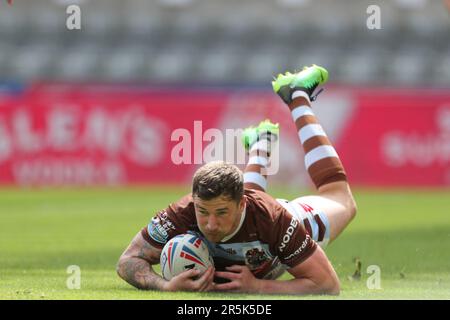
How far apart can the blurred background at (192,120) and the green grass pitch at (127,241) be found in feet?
0.15

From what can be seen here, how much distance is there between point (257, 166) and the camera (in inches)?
385

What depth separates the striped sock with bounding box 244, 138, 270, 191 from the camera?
9.55m

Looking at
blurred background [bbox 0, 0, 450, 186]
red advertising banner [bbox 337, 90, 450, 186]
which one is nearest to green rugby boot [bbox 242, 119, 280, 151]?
blurred background [bbox 0, 0, 450, 186]

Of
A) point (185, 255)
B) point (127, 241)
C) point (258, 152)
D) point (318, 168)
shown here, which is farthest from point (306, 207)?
point (127, 241)

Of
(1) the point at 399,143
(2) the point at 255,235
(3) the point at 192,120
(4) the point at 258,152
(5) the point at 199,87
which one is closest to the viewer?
(2) the point at 255,235

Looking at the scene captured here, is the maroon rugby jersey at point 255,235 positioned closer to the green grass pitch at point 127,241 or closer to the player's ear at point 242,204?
the player's ear at point 242,204

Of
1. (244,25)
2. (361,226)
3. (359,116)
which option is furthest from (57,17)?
(361,226)

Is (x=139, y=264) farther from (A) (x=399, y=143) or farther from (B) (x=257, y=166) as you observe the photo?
(A) (x=399, y=143)

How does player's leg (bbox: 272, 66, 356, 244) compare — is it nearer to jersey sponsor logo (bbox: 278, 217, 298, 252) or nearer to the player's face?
jersey sponsor logo (bbox: 278, 217, 298, 252)

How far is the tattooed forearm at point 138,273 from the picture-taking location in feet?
26.4

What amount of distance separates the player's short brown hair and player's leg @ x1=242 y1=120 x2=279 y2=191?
6.02 feet

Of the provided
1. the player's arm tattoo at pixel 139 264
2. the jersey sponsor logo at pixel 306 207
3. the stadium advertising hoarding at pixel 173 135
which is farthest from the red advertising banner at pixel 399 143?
the player's arm tattoo at pixel 139 264

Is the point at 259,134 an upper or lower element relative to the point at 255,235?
upper

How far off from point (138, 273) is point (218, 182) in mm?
1151
